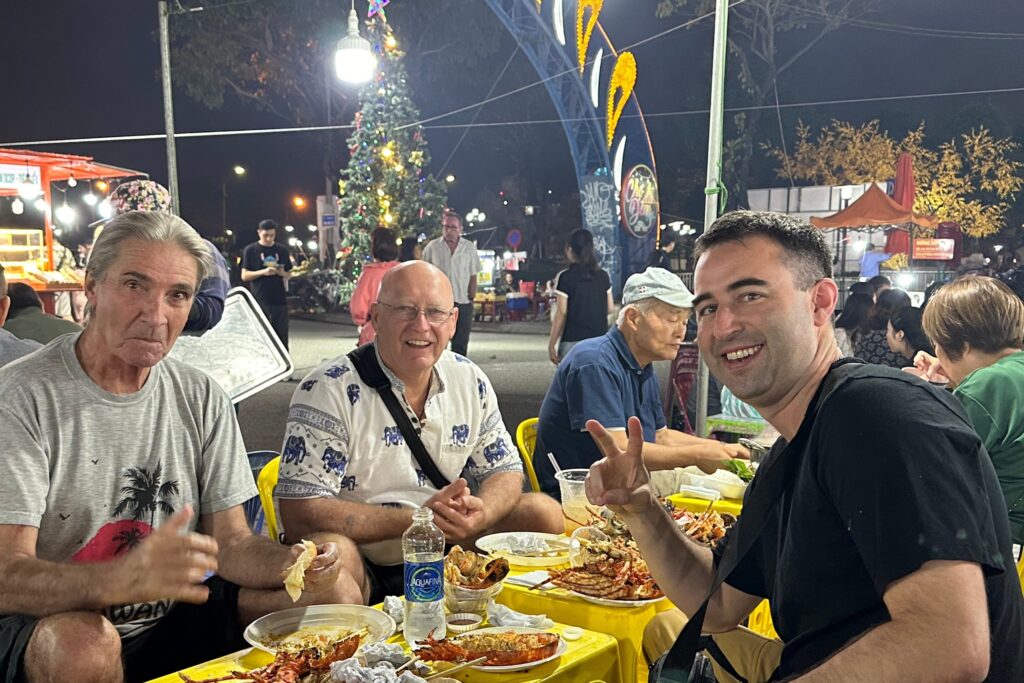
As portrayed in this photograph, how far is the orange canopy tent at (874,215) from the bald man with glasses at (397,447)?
1427cm

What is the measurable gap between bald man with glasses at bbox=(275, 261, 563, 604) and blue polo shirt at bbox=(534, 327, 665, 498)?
0.62 meters

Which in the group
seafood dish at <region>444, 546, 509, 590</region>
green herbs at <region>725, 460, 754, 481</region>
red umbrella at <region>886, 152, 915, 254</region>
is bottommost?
green herbs at <region>725, 460, 754, 481</region>

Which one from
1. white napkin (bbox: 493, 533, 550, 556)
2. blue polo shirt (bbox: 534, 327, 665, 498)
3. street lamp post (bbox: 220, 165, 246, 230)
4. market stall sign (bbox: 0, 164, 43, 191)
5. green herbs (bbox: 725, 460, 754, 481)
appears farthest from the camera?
street lamp post (bbox: 220, 165, 246, 230)

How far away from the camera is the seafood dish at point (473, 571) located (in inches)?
102

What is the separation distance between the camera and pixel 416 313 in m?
3.58

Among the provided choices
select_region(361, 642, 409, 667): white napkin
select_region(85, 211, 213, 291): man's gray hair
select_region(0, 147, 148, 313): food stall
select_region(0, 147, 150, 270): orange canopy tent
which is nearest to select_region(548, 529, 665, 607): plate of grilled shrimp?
select_region(361, 642, 409, 667): white napkin

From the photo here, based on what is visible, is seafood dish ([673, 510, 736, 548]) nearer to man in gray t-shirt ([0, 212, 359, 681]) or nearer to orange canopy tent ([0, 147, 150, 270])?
man in gray t-shirt ([0, 212, 359, 681])

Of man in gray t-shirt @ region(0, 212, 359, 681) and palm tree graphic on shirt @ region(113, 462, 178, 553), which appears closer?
man in gray t-shirt @ region(0, 212, 359, 681)

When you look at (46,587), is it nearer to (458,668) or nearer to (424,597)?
(424,597)

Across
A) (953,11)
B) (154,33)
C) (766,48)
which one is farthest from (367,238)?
(953,11)

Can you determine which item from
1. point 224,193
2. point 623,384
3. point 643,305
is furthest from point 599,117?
point 224,193

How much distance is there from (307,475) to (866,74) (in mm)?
35830

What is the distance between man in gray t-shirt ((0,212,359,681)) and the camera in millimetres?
2297

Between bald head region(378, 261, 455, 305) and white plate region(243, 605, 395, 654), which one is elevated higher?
bald head region(378, 261, 455, 305)
